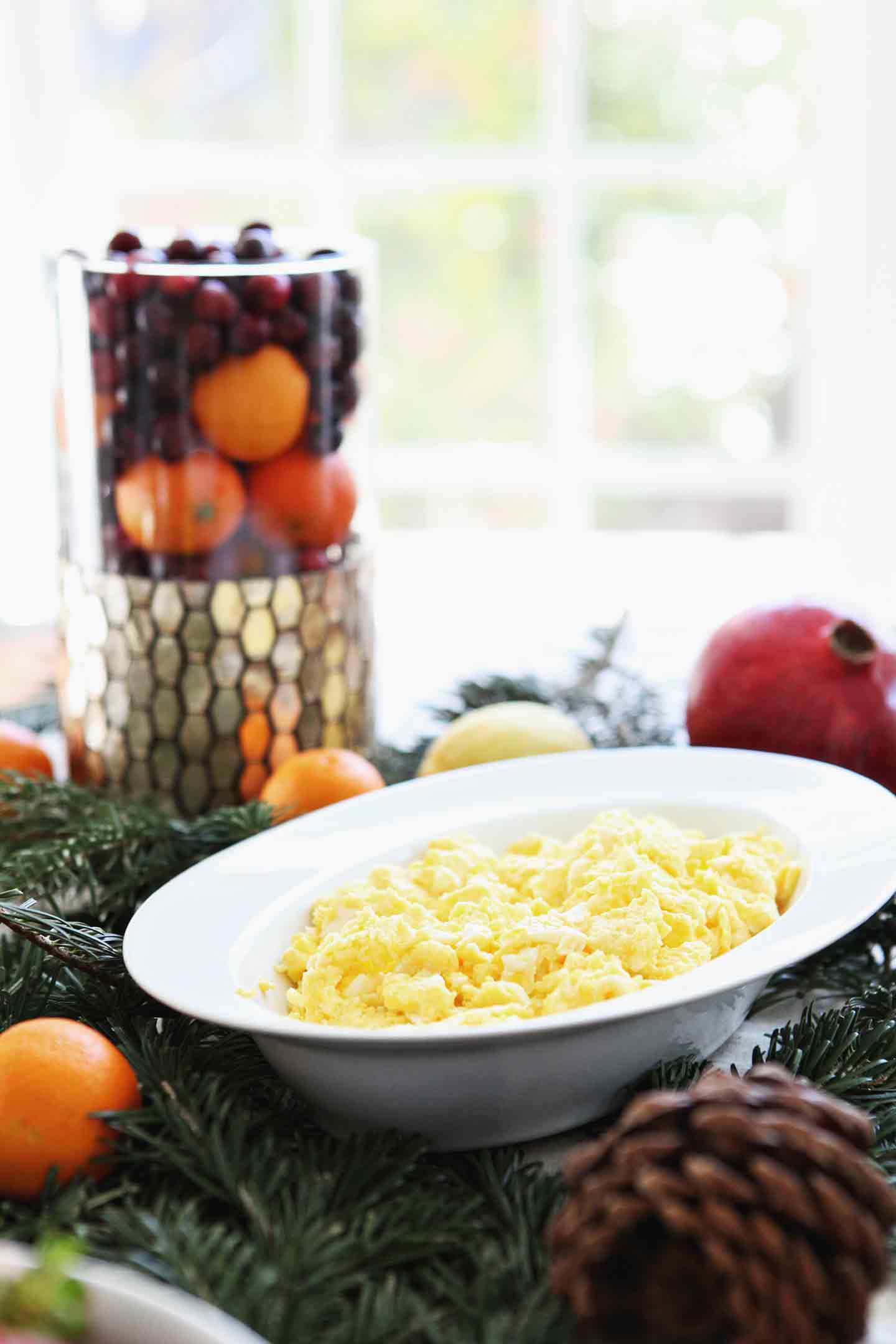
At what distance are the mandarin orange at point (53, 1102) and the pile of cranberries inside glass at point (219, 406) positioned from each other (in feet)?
1.33

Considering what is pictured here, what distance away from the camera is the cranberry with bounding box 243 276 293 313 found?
892 mm

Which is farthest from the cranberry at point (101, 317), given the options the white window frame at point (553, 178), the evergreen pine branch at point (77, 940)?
the white window frame at point (553, 178)

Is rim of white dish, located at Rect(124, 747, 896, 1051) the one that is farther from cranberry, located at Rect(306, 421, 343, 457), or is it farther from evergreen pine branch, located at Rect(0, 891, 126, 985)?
cranberry, located at Rect(306, 421, 343, 457)

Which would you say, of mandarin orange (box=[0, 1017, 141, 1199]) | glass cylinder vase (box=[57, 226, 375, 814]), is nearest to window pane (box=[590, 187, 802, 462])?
glass cylinder vase (box=[57, 226, 375, 814])

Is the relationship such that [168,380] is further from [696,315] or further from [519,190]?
[696,315]

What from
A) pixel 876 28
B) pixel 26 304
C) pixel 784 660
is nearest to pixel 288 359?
pixel 784 660

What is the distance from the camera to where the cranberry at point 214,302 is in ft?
2.90

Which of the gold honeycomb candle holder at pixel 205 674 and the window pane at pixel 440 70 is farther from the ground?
the window pane at pixel 440 70

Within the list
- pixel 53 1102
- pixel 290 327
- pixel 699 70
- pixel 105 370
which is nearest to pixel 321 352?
pixel 290 327

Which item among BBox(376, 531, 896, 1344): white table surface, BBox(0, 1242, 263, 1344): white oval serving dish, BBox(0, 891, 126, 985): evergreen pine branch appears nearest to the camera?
BBox(0, 1242, 263, 1344): white oval serving dish

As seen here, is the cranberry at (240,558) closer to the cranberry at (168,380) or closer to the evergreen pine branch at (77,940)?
the cranberry at (168,380)

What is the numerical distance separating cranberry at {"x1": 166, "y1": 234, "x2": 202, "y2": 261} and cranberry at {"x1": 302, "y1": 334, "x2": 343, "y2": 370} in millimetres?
89

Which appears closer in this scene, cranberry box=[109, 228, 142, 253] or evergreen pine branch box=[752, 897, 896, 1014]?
evergreen pine branch box=[752, 897, 896, 1014]

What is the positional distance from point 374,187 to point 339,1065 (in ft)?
6.35
